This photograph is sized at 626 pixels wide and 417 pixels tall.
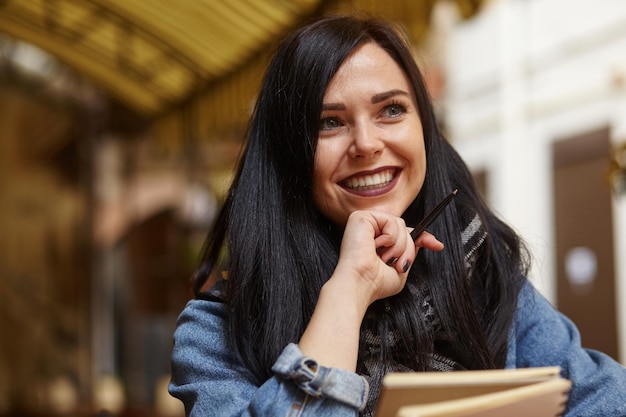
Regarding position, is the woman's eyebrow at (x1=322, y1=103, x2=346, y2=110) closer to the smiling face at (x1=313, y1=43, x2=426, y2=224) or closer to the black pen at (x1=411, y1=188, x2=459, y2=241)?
the smiling face at (x1=313, y1=43, x2=426, y2=224)

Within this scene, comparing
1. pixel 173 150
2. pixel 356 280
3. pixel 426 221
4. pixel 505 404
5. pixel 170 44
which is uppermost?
pixel 170 44

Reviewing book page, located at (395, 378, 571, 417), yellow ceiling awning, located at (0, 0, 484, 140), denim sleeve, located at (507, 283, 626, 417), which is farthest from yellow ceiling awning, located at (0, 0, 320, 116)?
book page, located at (395, 378, 571, 417)

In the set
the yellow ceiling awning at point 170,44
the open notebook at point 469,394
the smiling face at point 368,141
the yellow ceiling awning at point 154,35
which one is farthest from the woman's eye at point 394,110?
the yellow ceiling awning at point 154,35

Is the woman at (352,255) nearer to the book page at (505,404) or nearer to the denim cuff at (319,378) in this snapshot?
the denim cuff at (319,378)

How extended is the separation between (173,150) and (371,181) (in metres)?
5.24

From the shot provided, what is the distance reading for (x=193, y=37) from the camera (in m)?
4.95

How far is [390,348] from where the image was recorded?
1.60 meters

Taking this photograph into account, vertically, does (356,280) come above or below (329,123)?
below

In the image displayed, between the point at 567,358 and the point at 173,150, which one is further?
the point at 173,150

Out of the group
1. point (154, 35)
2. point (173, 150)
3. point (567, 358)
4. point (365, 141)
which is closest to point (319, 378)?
point (365, 141)

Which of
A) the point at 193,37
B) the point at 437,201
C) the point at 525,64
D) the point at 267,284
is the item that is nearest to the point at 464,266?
the point at 437,201

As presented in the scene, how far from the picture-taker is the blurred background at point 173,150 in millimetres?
4879

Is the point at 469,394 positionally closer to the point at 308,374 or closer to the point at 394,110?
the point at 308,374

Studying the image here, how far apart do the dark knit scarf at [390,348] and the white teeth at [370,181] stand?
21cm
